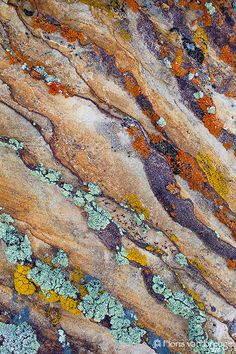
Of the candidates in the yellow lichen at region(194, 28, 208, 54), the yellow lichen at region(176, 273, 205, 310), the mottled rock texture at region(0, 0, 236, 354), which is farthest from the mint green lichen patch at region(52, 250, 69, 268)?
the yellow lichen at region(194, 28, 208, 54)

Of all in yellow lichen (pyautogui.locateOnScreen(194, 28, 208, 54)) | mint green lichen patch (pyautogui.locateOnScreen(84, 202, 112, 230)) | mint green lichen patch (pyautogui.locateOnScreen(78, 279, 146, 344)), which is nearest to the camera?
mint green lichen patch (pyautogui.locateOnScreen(78, 279, 146, 344))

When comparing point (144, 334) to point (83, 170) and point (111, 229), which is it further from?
point (83, 170)

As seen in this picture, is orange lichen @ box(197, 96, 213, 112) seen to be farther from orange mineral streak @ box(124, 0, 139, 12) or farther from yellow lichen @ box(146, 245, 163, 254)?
yellow lichen @ box(146, 245, 163, 254)

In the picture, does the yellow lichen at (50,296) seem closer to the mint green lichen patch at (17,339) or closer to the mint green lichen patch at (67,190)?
the mint green lichen patch at (17,339)

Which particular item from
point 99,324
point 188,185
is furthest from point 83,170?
point 99,324

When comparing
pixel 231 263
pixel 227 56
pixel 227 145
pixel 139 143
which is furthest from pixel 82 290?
pixel 227 56

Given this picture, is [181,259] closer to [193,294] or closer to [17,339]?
[193,294]
